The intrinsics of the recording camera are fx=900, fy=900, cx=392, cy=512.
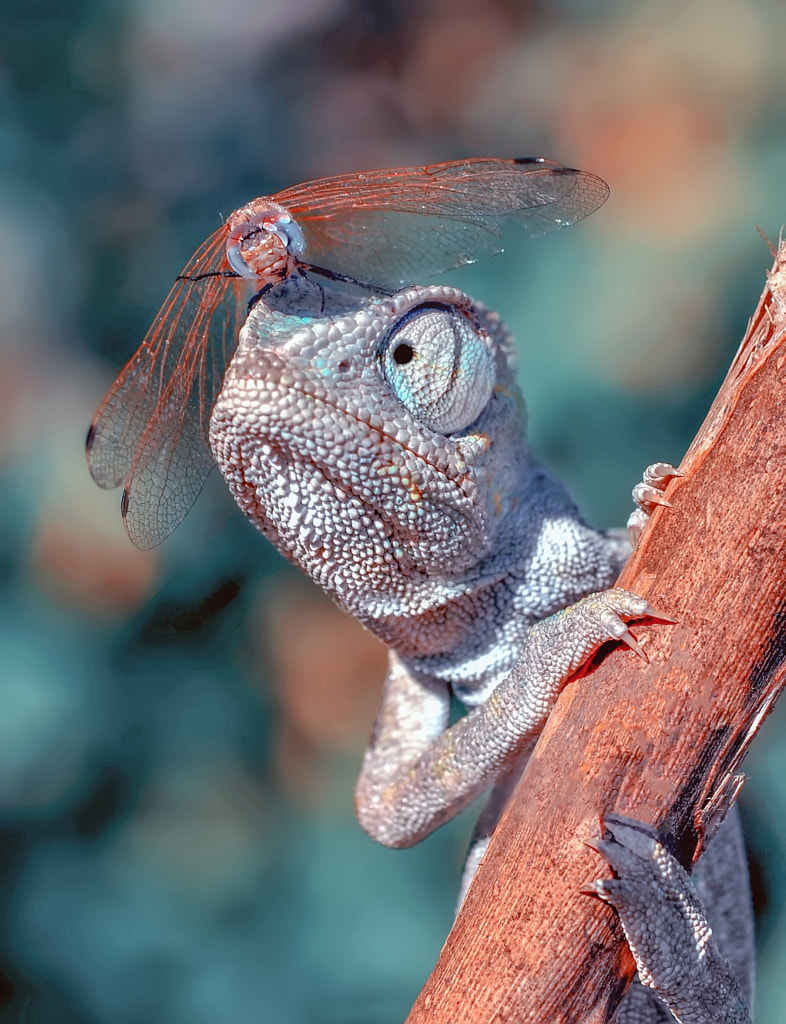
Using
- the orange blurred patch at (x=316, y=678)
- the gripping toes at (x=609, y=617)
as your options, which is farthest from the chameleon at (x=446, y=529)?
the orange blurred patch at (x=316, y=678)

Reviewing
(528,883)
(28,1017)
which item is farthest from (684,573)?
(28,1017)

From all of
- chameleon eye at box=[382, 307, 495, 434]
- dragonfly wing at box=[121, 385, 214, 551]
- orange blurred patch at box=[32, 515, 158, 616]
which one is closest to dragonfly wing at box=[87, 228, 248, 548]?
dragonfly wing at box=[121, 385, 214, 551]

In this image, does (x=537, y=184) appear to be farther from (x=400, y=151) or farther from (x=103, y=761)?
(x=103, y=761)

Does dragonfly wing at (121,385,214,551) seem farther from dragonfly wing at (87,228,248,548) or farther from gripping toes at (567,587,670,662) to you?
gripping toes at (567,587,670,662)

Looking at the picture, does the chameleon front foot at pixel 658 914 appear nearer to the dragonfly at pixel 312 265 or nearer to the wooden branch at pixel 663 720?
the wooden branch at pixel 663 720

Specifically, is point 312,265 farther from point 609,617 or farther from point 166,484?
point 609,617

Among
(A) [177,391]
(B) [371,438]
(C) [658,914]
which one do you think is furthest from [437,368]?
(C) [658,914]
